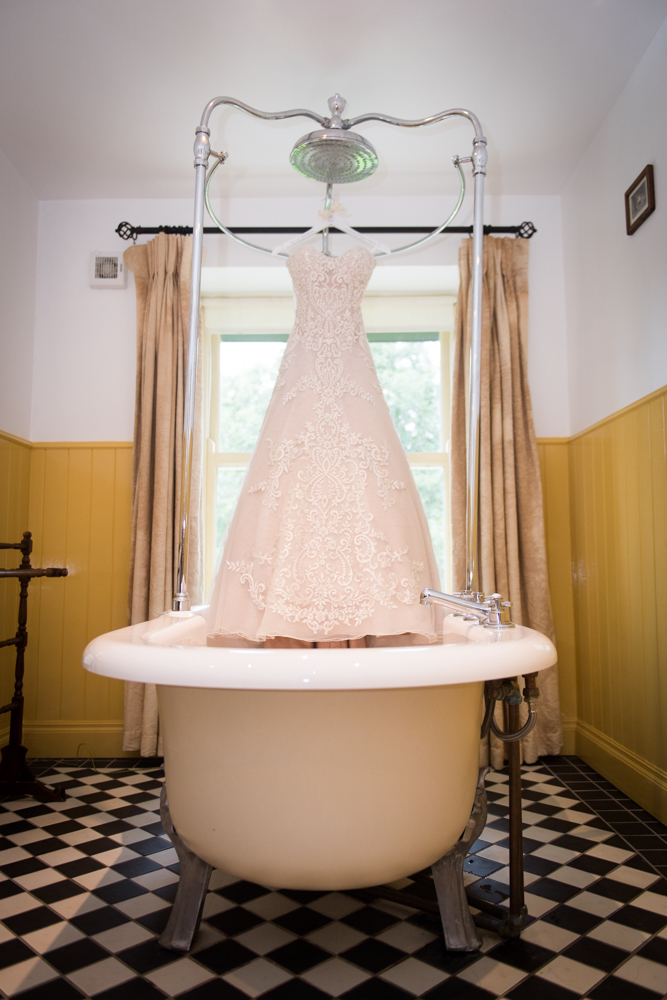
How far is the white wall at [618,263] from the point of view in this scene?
2070 mm

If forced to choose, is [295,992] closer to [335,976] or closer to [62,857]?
[335,976]

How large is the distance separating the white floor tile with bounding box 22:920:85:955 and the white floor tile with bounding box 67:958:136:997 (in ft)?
0.41

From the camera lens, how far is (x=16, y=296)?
2.76m

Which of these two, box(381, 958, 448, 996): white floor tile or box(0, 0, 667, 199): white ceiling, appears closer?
box(381, 958, 448, 996): white floor tile

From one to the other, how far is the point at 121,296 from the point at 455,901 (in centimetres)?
262

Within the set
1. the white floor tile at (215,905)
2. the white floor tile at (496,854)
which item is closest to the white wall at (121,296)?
the white floor tile at (496,854)

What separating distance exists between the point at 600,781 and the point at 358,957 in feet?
4.64

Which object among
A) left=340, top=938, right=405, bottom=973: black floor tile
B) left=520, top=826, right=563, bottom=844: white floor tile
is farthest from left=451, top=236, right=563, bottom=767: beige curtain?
left=340, top=938, right=405, bottom=973: black floor tile

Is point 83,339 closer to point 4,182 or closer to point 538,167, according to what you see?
point 4,182

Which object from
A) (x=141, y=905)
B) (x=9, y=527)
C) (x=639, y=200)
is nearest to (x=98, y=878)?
(x=141, y=905)

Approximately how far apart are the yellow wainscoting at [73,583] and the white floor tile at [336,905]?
1458 mm

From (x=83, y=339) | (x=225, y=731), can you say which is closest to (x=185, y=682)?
(x=225, y=731)

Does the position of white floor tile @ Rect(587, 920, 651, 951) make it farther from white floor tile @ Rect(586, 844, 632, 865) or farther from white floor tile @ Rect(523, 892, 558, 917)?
white floor tile @ Rect(586, 844, 632, 865)

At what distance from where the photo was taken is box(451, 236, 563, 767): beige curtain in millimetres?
2600
